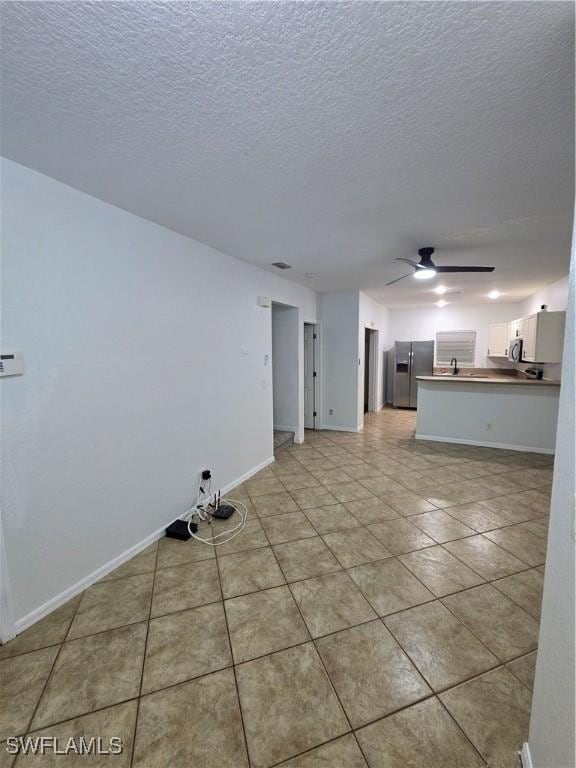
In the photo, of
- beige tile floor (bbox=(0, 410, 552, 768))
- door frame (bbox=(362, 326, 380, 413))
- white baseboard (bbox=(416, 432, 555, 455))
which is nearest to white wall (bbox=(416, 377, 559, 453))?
white baseboard (bbox=(416, 432, 555, 455))

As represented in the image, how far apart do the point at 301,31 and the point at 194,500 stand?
3116 millimetres

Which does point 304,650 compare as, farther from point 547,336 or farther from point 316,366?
point 547,336

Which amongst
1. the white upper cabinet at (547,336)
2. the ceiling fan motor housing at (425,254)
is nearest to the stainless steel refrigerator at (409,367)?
the white upper cabinet at (547,336)

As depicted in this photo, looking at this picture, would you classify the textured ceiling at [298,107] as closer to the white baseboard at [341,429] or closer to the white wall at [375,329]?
the white wall at [375,329]

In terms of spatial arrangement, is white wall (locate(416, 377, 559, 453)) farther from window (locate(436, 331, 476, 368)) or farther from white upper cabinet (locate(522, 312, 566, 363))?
window (locate(436, 331, 476, 368))

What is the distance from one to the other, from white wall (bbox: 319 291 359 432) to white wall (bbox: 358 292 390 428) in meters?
0.15

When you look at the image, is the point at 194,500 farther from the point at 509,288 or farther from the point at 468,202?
the point at 509,288

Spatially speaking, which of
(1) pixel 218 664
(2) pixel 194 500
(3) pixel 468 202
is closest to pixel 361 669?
(1) pixel 218 664

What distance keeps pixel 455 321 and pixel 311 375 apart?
4341 millimetres

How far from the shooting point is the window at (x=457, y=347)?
Result: 760 cm

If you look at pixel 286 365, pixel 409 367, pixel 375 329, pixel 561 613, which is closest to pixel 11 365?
pixel 561 613

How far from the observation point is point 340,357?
5723mm

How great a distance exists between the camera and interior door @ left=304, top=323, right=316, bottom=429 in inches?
226

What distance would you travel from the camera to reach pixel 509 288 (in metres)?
5.36
